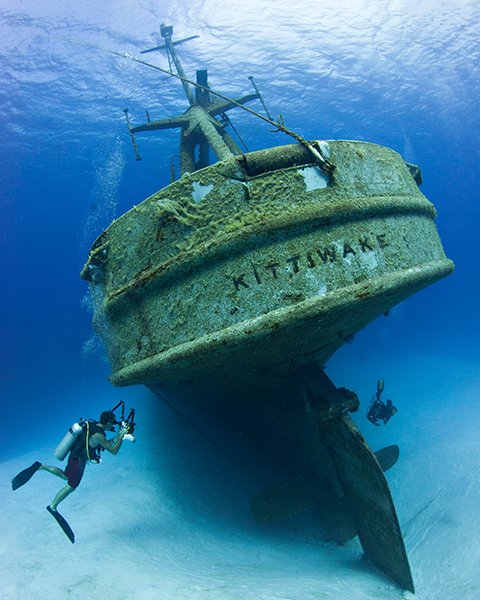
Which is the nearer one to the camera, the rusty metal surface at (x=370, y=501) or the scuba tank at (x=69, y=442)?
the rusty metal surface at (x=370, y=501)

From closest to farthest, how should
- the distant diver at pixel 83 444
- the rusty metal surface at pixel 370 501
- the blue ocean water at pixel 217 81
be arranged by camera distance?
the rusty metal surface at pixel 370 501 → the distant diver at pixel 83 444 → the blue ocean water at pixel 217 81

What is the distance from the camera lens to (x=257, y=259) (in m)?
2.19

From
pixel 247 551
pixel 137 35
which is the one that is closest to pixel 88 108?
pixel 137 35

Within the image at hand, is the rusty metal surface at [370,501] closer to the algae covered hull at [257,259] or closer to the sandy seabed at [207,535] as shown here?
the sandy seabed at [207,535]

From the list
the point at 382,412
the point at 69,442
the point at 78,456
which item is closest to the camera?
the point at 69,442

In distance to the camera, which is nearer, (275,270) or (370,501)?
(275,270)

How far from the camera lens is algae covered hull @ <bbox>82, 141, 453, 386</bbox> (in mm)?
2152

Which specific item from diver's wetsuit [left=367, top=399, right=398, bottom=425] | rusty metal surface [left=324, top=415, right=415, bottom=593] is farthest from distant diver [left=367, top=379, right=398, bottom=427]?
rusty metal surface [left=324, top=415, right=415, bottom=593]

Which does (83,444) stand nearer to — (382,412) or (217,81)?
(382,412)

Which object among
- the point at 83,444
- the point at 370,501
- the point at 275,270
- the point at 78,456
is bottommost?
the point at 370,501

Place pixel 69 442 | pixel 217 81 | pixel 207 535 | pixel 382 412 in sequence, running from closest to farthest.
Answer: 1. pixel 207 535
2. pixel 69 442
3. pixel 382 412
4. pixel 217 81

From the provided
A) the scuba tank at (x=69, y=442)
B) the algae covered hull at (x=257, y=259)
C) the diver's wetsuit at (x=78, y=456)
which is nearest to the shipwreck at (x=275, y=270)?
the algae covered hull at (x=257, y=259)

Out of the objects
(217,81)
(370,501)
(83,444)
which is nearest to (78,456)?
(83,444)

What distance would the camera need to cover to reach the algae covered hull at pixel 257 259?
2152mm
